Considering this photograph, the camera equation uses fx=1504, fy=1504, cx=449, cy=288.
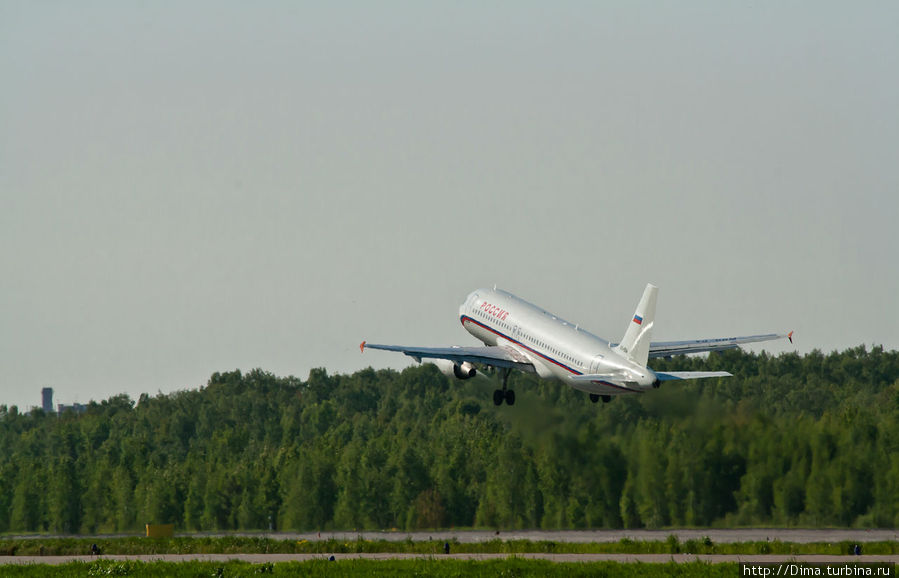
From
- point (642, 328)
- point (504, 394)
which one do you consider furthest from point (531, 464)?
point (642, 328)

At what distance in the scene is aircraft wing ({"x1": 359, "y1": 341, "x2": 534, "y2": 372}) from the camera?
108m

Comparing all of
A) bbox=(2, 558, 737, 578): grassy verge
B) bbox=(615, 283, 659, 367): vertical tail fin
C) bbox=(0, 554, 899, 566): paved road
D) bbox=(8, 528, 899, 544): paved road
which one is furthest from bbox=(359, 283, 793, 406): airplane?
bbox=(2, 558, 737, 578): grassy verge

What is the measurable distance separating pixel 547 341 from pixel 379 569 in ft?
106

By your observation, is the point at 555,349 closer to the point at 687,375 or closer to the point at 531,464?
the point at 687,375

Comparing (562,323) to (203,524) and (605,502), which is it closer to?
(605,502)

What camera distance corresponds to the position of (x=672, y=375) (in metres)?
94.6

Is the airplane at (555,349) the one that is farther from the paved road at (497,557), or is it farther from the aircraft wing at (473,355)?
the paved road at (497,557)

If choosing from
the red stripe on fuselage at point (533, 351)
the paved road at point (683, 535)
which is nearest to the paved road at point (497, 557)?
the paved road at point (683, 535)

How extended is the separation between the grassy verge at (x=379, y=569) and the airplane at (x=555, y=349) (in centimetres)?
2153

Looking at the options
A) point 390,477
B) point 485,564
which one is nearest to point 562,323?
point 485,564

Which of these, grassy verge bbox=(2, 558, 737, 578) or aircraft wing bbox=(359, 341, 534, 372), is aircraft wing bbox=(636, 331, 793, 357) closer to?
aircraft wing bbox=(359, 341, 534, 372)

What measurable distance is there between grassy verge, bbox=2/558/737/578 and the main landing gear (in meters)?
32.0

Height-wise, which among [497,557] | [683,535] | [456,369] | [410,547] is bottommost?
[497,557]

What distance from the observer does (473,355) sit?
10938 cm
